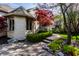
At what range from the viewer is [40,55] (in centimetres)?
276

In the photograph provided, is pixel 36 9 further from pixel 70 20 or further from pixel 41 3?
pixel 70 20

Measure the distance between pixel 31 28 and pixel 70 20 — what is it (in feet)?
1.92

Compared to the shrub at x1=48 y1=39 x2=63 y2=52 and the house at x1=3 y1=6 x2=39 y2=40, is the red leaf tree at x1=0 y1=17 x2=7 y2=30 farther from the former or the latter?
the shrub at x1=48 y1=39 x2=63 y2=52

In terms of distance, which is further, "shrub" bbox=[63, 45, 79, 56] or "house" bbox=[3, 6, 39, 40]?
"house" bbox=[3, 6, 39, 40]

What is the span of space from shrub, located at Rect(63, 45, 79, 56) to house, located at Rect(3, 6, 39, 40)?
522 mm

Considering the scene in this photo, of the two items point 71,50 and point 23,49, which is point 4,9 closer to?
point 23,49

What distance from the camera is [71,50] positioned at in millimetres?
2691

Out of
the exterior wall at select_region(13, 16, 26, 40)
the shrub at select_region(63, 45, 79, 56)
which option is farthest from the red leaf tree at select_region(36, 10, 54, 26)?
the shrub at select_region(63, 45, 79, 56)

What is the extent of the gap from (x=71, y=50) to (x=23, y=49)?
2.27 ft

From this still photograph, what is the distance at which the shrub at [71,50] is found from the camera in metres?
2.69

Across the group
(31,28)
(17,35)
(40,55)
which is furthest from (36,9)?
(40,55)

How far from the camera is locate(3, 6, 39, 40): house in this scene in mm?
2795

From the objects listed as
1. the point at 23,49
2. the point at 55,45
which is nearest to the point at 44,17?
the point at 55,45

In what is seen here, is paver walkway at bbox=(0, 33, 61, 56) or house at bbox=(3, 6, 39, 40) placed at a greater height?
house at bbox=(3, 6, 39, 40)
